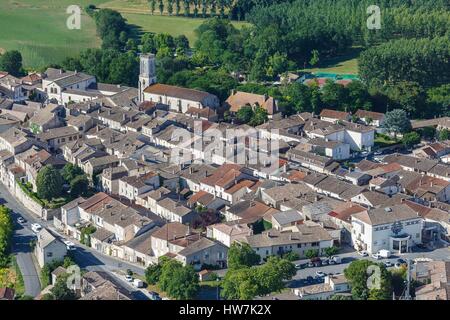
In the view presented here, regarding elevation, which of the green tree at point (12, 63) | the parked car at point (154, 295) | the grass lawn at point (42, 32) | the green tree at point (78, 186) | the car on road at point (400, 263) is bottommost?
the parked car at point (154, 295)

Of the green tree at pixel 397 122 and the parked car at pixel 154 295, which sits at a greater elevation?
the green tree at pixel 397 122

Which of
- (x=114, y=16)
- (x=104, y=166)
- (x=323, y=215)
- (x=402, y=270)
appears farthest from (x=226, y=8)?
(x=402, y=270)

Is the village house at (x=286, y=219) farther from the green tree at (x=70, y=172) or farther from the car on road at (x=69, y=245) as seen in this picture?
the green tree at (x=70, y=172)

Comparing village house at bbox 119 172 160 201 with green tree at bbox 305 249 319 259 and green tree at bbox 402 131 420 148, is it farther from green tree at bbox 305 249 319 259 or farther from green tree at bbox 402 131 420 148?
green tree at bbox 402 131 420 148

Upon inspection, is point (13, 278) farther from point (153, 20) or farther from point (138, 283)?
point (153, 20)

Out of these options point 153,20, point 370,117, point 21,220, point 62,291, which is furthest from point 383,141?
point 153,20

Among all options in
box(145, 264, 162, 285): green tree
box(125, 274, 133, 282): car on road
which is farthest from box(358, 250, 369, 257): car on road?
box(125, 274, 133, 282): car on road

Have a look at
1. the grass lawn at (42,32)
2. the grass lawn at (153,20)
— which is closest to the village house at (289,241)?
the grass lawn at (42,32)
